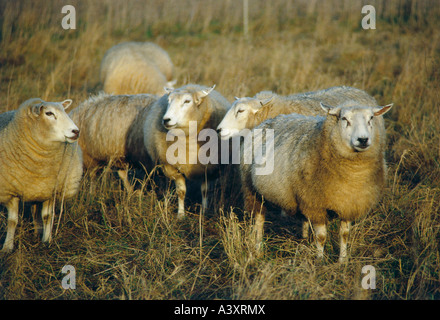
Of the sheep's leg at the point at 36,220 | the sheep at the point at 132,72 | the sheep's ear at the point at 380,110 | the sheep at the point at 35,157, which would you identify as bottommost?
the sheep's leg at the point at 36,220

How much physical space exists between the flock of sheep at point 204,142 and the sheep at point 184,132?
0.04ft

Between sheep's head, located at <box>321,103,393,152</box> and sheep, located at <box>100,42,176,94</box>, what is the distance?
4.56 meters

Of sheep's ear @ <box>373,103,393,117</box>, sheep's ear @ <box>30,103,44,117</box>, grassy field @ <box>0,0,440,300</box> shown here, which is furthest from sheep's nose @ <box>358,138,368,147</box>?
sheep's ear @ <box>30,103,44,117</box>

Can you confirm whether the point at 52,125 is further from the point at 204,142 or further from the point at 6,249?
the point at 204,142

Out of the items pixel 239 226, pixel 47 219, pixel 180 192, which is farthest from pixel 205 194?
pixel 47 219

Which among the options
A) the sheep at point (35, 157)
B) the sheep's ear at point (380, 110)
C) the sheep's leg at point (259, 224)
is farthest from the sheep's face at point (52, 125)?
the sheep's ear at point (380, 110)

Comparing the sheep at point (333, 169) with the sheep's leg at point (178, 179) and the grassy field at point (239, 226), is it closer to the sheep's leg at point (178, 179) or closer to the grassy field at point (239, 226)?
the grassy field at point (239, 226)

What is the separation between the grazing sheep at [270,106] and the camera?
14.7ft

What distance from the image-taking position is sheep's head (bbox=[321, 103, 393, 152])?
10.5 ft

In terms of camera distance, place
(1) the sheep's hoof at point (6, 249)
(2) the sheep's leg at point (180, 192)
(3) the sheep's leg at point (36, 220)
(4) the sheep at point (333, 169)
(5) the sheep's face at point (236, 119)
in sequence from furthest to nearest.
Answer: (2) the sheep's leg at point (180, 192)
(5) the sheep's face at point (236, 119)
(3) the sheep's leg at point (36, 220)
(1) the sheep's hoof at point (6, 249)
(4) the sheep at point (333, 169)

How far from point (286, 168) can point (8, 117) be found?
2811mm

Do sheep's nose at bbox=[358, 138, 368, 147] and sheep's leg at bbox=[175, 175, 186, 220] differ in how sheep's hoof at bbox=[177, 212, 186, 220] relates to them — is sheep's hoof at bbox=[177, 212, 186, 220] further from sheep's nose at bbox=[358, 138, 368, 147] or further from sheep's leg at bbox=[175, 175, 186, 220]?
sheep's nose at bbox=[358, 138, 368, 147]

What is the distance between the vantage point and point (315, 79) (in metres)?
7.70
